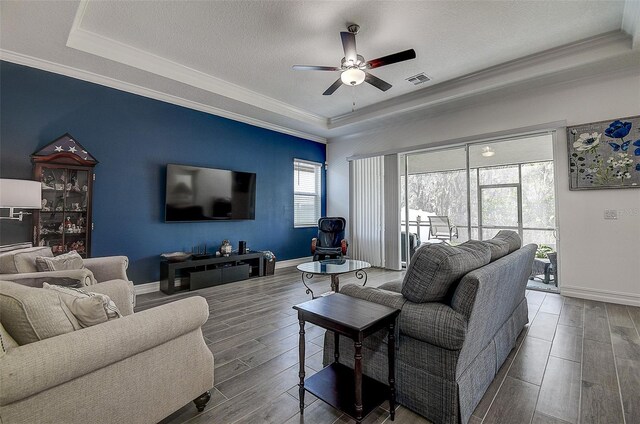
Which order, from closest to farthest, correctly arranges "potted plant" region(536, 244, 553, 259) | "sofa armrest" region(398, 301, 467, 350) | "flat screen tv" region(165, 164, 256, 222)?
"sofa armrest" region(398, 301, 467, 350) → "flat screen tv" region(165, 164, 256, 222) → "potted plant" region(536, 244, 553, 259)

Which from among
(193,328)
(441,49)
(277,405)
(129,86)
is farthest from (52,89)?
(441,49)

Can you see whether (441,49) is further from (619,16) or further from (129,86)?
(129,86)

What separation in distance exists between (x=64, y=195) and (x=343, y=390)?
3857 millimetres

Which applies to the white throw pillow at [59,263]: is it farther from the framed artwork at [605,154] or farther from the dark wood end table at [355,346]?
the framed artwork at [605,154]

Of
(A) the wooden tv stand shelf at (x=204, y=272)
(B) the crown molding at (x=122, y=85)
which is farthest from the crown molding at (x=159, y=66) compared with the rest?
(A) the wooden tv stand shelf at (x=204, y=272)

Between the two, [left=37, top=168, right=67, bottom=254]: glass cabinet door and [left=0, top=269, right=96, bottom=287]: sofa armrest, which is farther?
[left=37, top=168, right=67, bottom=254]: glass cabinet door

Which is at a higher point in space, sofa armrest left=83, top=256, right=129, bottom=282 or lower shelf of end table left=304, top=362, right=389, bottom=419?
sofa armrest left=83, top=256, right=129, bottom=282

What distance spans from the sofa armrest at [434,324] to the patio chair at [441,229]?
5094mm

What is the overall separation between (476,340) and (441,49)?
3330mm

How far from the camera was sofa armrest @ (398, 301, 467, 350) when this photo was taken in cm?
144

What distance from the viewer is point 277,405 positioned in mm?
1737

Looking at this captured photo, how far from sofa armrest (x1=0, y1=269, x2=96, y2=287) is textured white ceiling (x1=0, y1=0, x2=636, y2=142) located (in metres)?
2.27

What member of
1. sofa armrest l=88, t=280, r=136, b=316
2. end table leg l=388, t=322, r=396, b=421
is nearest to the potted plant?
end table leg l=388, t=322, r=396, b=421

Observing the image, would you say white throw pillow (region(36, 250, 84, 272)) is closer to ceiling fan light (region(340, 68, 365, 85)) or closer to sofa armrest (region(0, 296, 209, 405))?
sofa armrest (region(0, 296, 209, 405))
